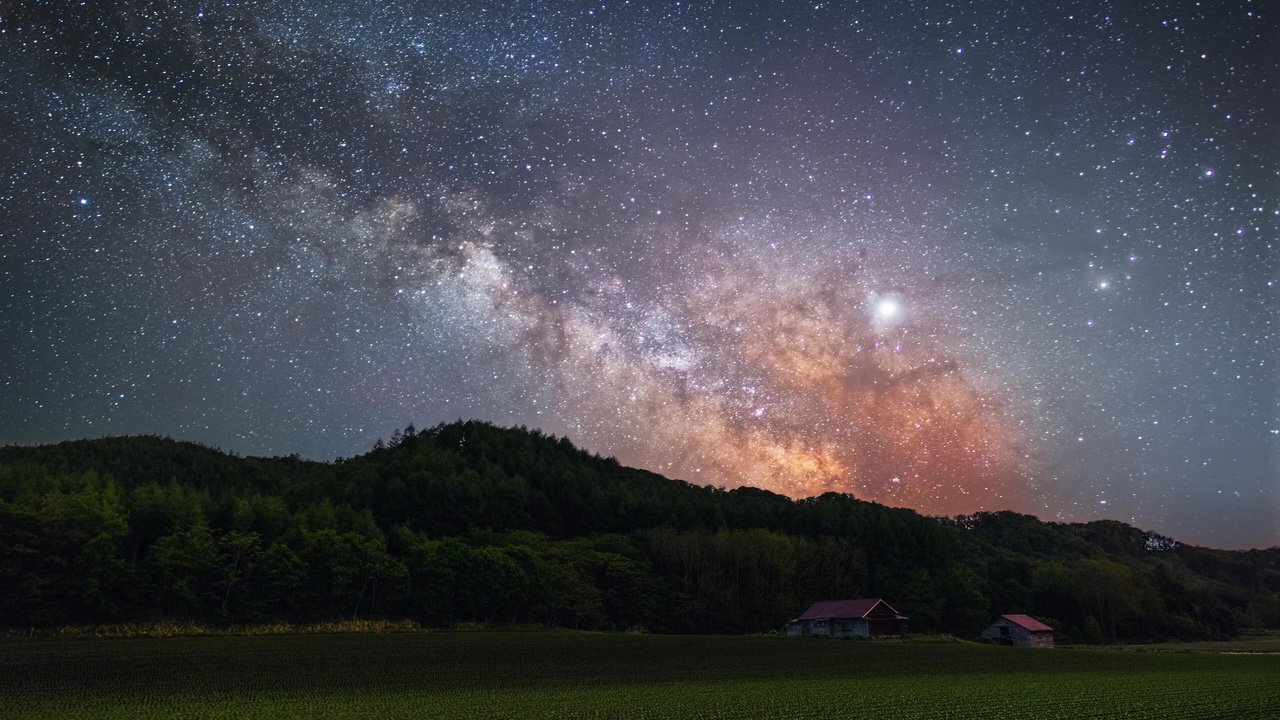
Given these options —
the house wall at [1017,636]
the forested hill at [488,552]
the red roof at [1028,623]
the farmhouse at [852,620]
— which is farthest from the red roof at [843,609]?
the red roof at [1028,623]

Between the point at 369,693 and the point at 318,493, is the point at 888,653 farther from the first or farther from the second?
the point at 318,493

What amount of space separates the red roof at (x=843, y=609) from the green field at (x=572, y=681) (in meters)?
24.5

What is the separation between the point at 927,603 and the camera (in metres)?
91.6

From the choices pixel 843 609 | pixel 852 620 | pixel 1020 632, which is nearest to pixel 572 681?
pixel 852 620

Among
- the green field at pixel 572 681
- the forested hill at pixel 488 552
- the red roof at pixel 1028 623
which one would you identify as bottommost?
the green field at pixel 572 681

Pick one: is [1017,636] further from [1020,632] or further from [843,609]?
[843,609]

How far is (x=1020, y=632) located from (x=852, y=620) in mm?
18695

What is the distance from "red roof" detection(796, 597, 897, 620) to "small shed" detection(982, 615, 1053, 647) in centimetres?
1319

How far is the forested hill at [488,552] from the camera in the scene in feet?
185

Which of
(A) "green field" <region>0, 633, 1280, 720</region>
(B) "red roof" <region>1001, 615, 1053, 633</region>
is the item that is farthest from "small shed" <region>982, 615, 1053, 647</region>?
(A) "green field" <region>0, 633, 1280, 720</region>

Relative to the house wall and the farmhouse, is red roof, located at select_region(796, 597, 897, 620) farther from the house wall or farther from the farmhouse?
the house wall

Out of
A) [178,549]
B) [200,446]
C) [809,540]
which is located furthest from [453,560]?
[200,446]

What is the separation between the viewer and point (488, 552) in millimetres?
73438

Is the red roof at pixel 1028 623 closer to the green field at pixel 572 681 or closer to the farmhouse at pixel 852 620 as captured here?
the farmhouse at pixel 852 620
